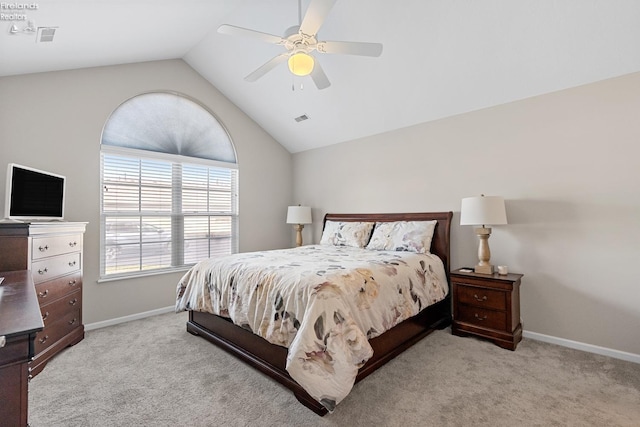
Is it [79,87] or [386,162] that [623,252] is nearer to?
[386,162]

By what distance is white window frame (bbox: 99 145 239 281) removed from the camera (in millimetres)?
3490

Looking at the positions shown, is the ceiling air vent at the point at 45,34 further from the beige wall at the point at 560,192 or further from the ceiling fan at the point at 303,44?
the beige wall at the point at 560,192

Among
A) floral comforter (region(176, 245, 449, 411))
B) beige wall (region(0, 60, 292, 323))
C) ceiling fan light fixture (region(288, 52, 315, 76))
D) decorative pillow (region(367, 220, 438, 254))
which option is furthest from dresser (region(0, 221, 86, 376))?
decorative pillow (region(367, 220, 438, 254))

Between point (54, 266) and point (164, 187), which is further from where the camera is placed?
point (164, 187)

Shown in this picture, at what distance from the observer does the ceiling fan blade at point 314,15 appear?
6.16ft

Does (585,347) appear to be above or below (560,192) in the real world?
below

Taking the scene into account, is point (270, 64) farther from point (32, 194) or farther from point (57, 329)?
point (57, 329)

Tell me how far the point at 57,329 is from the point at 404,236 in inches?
138

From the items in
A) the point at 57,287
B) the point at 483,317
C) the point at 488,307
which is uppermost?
the point at 57,287

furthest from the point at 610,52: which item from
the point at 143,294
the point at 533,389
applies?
the point at 143,294

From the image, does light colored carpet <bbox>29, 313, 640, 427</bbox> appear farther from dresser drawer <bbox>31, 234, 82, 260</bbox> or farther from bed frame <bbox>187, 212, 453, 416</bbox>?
dresser drawer <bbox>31, 234, 82, 260</bbox>

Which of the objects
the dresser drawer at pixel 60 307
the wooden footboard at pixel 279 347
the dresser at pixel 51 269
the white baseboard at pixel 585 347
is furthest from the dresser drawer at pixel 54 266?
the white baseboard at pixel 585 347

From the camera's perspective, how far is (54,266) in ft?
8.51

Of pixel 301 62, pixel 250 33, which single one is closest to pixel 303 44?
pixel 301 62
